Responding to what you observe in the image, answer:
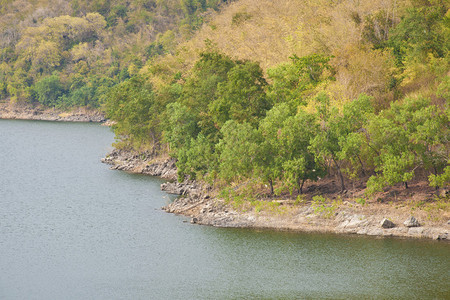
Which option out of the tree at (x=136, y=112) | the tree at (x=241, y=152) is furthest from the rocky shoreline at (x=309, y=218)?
the tree at (x=136, y=112)

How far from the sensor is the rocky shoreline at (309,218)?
120ft

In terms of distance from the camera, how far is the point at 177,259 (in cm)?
3541

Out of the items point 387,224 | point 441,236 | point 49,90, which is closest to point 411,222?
point 387,224

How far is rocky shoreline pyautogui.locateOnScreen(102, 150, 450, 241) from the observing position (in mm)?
36531

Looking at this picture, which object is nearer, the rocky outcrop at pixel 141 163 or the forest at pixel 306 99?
the forest at pixel 306 99

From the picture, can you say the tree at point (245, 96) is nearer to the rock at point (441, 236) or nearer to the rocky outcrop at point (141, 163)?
the rocky outcrop at point (141, 163)

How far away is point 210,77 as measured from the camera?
53.8m

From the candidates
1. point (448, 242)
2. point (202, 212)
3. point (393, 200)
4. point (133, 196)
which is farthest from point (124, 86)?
point (448, 242)

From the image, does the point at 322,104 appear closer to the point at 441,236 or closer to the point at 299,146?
the point at 299,146

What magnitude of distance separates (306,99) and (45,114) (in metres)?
116

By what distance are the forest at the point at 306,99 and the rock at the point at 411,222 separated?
2623 mm

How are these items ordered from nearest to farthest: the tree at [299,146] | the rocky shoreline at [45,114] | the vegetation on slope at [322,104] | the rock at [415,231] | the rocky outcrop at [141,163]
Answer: the rock at [415,231], the vegetation on slope at [322,104], the tree at [299,146], the rocky outcrop at [141,163], the rocky shoreline at [45,114]

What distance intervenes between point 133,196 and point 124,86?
2288cm

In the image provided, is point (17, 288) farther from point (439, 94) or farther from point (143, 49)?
point (143, 49)
